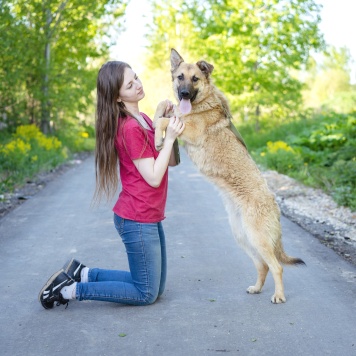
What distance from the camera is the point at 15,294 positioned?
15.6 ft

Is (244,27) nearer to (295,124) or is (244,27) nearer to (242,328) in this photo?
(295,124)

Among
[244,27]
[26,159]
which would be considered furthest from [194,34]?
[26,159]

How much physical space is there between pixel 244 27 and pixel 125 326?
1751 cm

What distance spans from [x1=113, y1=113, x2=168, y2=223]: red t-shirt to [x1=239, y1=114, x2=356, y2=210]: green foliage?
4.82 metres

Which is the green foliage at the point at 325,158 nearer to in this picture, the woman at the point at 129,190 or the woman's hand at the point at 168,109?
the woman's hand at the point at 168,109

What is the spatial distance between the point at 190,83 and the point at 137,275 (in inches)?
78.0

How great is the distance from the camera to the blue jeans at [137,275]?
4.32 metres

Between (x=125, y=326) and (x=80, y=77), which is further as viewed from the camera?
(x=80, y=77)

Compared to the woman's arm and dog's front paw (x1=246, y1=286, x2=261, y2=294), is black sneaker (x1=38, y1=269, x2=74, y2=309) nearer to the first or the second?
the woman's arm

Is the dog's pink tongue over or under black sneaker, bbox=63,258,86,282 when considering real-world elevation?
over

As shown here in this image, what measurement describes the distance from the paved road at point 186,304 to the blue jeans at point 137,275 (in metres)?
0.12

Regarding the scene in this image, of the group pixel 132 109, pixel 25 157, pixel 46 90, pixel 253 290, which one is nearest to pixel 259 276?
pixel 253 290

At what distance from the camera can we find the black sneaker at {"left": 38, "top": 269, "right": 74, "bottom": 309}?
4.26 metres

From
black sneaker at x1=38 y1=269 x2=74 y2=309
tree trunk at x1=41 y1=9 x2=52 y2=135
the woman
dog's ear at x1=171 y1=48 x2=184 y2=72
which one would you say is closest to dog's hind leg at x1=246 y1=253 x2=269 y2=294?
the woman
